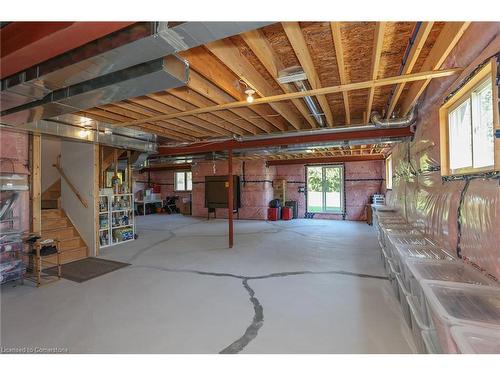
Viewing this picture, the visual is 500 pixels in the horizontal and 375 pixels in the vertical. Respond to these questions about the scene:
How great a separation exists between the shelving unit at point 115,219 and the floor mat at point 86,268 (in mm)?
891

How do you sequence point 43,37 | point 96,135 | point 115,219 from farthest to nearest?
point 115,219, point 96,135, point 43,37

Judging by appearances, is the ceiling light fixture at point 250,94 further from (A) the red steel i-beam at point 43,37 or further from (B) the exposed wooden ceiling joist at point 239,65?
(A) the red steel i-beam at point 43,37

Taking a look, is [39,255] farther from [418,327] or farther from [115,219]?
[418,327]

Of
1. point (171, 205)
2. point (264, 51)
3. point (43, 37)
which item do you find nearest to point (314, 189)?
point (171, 205)

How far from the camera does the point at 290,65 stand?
250 cm

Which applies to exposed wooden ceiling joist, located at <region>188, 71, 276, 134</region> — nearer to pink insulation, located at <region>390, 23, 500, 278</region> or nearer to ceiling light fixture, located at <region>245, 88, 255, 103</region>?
ceiling light fixture, located at <region>245, 88, 255, 103</region>

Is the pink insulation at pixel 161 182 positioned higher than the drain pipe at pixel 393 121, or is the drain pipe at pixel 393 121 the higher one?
the drain pipe at pixel 393 121

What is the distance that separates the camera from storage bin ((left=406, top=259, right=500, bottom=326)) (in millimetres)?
1632

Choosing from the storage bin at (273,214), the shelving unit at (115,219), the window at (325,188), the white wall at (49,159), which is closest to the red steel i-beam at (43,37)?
the shelving unit at (115,219)

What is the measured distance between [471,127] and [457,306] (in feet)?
4.96

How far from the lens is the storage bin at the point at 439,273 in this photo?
163 centimetres

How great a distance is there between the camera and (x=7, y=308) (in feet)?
8.45
